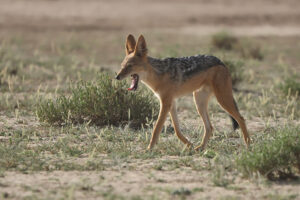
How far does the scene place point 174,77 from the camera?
738 centimetres

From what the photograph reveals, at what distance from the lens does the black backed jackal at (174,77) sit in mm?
7156

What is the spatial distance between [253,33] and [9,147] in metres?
21.0

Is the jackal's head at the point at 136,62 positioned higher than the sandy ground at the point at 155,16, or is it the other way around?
the sandy ground at the point at 155,16

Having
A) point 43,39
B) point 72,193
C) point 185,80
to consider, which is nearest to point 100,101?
point 185,80

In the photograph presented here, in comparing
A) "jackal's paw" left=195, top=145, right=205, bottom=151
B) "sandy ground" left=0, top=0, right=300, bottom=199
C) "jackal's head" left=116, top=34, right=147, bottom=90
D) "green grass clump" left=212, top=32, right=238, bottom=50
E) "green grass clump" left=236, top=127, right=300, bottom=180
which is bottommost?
"jackal's paw" left=195, top=145, right=205, bottom=151

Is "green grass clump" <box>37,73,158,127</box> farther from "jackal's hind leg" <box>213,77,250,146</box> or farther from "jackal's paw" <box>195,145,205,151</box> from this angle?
"jackal's hind leg" <box>213,77,250,146</box>

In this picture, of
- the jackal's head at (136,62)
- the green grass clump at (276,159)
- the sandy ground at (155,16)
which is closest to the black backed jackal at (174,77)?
the jackal's head at (136,62)

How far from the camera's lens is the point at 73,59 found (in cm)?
1590

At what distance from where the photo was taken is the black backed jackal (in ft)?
23.5

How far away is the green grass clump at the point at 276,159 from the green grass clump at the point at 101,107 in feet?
9.45

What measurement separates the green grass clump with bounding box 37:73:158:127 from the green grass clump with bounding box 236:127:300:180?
113 inches

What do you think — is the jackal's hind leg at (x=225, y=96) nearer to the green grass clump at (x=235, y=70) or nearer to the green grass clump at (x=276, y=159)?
the green grass clump at (x=276, y=159)

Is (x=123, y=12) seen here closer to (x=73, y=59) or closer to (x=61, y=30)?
(x=61, y=30)

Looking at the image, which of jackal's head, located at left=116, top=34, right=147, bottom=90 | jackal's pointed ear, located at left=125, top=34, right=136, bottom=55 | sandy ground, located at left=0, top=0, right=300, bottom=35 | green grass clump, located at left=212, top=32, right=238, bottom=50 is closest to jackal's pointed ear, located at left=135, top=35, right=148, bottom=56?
jackal's head, located at left=116, top=34, right=147, bottom=90
